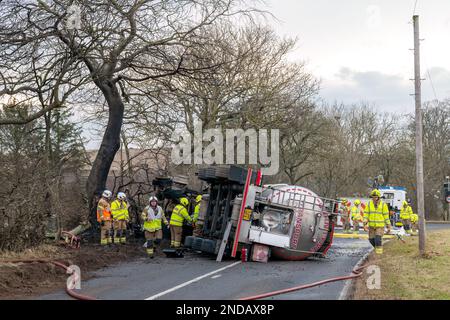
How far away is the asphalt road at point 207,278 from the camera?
35.7ft

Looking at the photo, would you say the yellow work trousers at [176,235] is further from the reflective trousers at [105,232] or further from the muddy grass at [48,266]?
the reflective trousers at [105,232]

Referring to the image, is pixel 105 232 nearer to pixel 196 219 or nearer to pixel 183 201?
pixel 183 201

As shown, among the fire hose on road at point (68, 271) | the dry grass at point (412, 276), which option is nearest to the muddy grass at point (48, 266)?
the fire hose on road at point (68, 271)

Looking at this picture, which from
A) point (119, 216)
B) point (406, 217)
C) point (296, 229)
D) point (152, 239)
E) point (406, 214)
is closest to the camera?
point (296, 229)

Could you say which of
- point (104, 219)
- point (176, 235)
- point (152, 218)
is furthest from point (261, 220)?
point (104, 219)

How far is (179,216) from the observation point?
722 inches

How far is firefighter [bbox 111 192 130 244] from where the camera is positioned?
18.2 metres

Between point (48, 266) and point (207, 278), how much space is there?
3.38m

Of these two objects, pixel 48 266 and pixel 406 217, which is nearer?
pixel 48 266

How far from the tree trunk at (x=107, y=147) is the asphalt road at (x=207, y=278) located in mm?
4101

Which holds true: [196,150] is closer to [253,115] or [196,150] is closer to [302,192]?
[253,115]

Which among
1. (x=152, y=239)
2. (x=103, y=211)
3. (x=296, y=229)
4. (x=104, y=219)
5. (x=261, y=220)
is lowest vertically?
(x=152, y=239)
